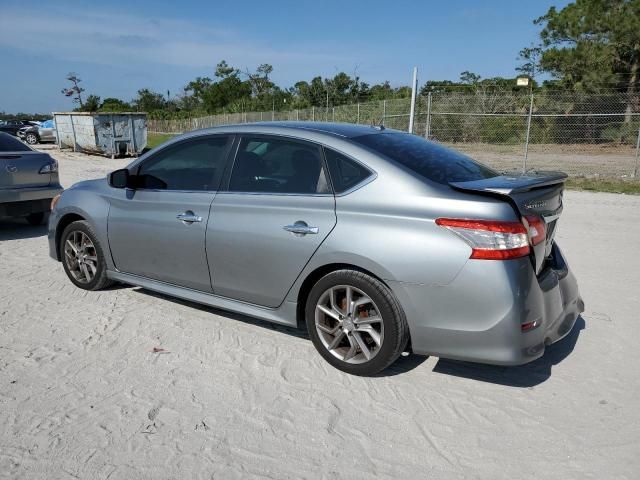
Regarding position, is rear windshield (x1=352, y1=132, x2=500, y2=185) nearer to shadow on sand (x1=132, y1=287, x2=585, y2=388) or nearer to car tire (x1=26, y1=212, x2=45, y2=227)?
shadow on sand (x1=132, y1=287, x2=585, y2=388)

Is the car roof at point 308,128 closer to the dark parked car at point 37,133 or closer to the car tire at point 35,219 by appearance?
the car tire at point 35,219

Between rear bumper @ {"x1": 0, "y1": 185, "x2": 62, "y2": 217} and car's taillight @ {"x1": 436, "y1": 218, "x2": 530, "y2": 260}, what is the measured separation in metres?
6.37

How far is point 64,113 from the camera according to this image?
2412 cm

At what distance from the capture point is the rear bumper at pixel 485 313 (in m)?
3.04

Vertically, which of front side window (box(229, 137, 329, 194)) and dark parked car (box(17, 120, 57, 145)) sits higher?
front side window (box(229, 137, 329, 194))

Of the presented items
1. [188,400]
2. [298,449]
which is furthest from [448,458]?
[188,400]

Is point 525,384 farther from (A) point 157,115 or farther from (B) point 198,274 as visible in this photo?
(A) point 157,115

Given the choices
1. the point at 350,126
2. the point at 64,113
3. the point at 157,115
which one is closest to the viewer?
the point at 350,126

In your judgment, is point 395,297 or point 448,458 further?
point 395,297

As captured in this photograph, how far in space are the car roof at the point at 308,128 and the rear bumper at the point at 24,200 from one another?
4.24 meters

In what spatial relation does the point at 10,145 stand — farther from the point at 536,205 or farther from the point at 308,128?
the point at 536,205

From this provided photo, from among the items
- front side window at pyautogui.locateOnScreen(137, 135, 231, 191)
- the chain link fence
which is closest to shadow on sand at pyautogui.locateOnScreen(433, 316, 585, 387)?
front side window at pyautogui.locateOnScreen(137, 135, 231, 191)

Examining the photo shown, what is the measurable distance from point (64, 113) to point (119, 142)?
457 cm

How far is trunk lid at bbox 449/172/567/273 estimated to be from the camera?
318cm
